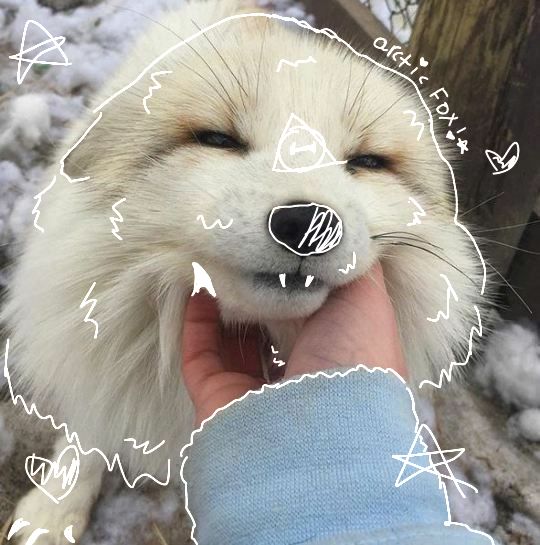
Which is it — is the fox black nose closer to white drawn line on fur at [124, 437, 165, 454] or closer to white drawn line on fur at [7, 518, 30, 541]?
white drawn line on fur at [124, 437, 165, 454]

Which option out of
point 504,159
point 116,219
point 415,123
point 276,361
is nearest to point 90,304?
point 116,219

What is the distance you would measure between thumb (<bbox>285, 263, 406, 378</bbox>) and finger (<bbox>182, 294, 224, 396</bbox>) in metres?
0.10

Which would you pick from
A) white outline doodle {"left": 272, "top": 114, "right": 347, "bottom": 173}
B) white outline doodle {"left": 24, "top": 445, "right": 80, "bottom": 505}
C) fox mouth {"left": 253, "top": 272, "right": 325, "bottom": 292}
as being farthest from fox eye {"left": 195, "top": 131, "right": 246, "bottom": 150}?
white outline doodle {"left": 24, "top": 445, "right": 80, "bottom": 505}

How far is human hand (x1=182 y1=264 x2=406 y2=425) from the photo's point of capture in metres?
0.65

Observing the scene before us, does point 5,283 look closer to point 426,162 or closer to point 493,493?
point 426,162

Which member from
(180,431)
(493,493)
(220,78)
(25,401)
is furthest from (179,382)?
(493,493)

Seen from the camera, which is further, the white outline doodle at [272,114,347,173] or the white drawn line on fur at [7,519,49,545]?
the white drawn line on fur at [7,519,49,545]

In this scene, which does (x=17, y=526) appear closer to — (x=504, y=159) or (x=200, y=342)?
(x=200, y=342)

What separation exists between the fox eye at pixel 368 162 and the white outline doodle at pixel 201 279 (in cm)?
19

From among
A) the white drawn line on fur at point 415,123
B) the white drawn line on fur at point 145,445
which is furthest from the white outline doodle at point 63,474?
the white drawn line on fur at point 415,123

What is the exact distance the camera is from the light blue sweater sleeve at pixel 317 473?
20.7 inches

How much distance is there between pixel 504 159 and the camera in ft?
3.96

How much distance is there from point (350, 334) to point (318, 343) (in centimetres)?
3

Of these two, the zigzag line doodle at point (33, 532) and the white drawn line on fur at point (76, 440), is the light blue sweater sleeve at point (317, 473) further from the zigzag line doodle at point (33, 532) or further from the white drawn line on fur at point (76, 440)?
the zigzag line doodle at point (33, 532)
